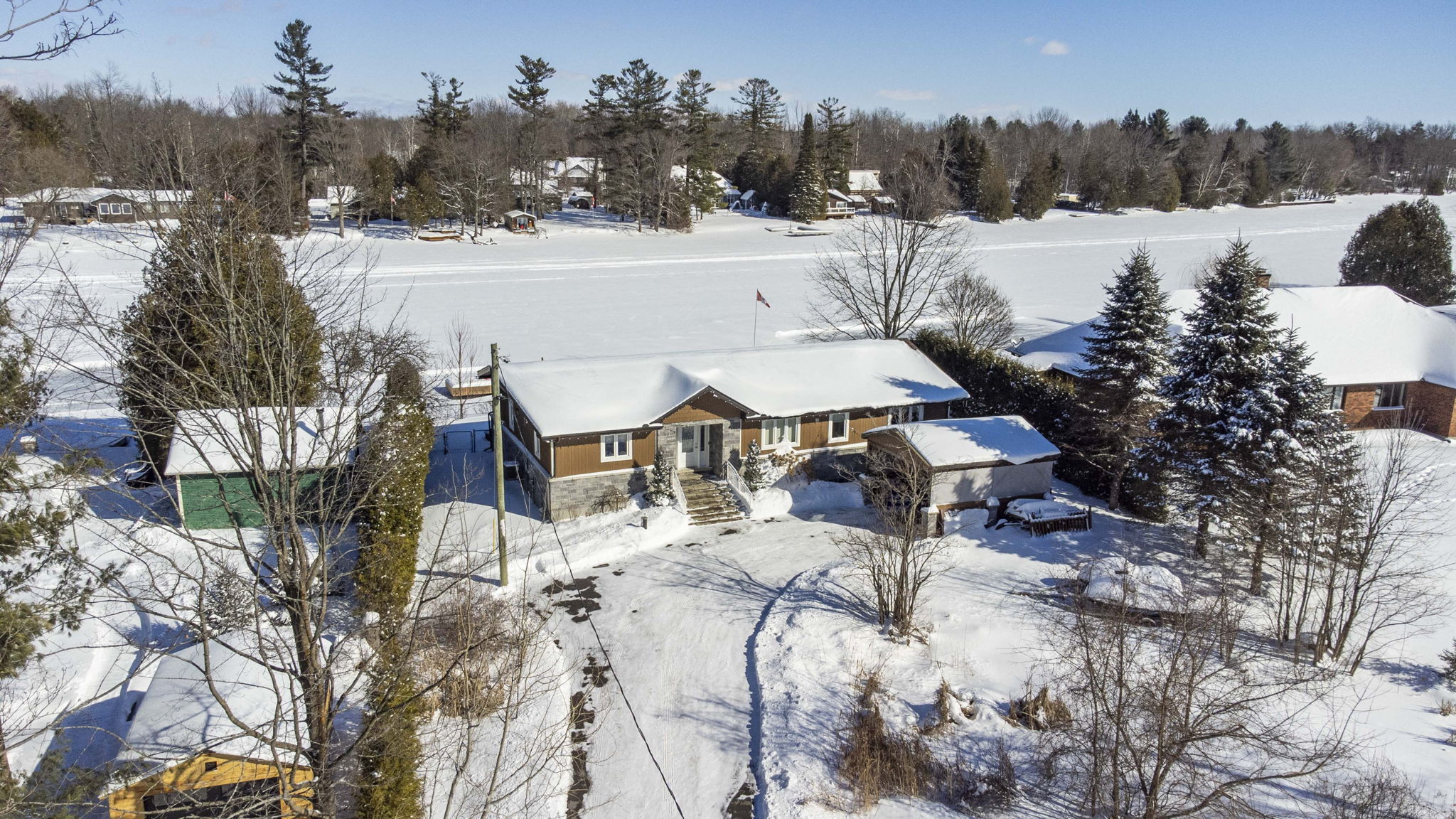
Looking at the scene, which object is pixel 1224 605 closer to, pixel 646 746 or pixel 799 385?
pixel 646 746

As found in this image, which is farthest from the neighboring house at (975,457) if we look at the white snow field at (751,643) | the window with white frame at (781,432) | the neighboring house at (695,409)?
the window with white frame at (781,432)

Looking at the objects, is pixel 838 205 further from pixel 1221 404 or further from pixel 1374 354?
pixel 1221 404

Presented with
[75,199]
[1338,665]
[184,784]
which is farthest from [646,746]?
[75,199]

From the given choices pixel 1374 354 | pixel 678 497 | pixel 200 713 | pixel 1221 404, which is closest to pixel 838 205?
pixel 1374 354

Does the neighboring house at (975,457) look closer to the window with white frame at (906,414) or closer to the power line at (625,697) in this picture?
the window with white frame at (906,414)

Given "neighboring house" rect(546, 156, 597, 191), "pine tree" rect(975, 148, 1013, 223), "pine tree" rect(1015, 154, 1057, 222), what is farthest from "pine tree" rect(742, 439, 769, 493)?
"neighboring house" rect(546, 156, 597, 191)

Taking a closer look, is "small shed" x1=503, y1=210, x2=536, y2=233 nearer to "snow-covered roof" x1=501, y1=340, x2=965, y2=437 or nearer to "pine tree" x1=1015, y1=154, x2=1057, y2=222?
"pine tree" x1=1015, y1=154, x2=1057, y2=222
